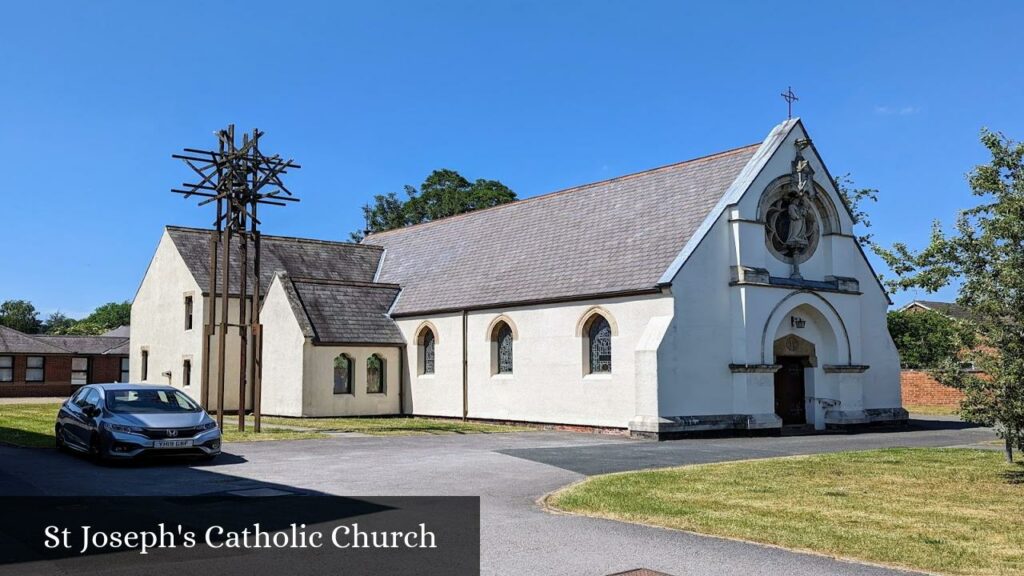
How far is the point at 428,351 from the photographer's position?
1310 inches

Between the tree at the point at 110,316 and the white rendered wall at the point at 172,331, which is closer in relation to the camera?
the white rendered wall at the point at 172,331

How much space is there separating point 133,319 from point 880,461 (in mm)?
34796

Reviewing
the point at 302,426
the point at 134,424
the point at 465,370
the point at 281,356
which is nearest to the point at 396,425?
the point at 302,426

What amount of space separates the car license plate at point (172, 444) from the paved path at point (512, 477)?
387 millimetres

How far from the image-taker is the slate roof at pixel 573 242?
26.4m

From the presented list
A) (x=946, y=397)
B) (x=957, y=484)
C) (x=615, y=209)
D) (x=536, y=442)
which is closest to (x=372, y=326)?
(x=615, y=209)

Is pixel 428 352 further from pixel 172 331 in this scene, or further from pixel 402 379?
pixel 172 331

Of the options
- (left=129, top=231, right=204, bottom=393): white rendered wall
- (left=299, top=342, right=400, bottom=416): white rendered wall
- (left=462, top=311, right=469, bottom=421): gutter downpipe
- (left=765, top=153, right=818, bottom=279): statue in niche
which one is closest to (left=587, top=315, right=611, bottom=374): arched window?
(left=462, top=311, right=469, bottom=421): gutter downpipe

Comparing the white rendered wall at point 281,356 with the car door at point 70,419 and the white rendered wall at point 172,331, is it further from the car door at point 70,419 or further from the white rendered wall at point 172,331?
the car door at point 70,419

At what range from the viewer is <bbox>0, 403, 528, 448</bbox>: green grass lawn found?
70.5 feet

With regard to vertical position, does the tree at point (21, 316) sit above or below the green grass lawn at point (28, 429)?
above

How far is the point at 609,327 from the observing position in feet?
85.8

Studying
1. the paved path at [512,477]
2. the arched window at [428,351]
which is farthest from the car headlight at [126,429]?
the arched window at [428,351]

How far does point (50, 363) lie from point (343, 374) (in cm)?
3077
